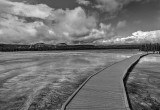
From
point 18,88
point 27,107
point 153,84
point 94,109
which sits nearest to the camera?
point 94,109

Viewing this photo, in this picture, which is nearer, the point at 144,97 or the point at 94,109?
the point at 94,109

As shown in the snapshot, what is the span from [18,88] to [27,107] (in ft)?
13.9

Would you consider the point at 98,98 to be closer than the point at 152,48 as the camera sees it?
Yes

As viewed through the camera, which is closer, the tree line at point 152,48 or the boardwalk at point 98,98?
the boardwalk at point 98,98

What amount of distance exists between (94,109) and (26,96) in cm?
531

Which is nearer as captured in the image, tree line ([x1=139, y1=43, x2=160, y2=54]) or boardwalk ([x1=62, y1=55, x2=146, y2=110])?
boardwalk ([x1=62, y1=55, x2=146, y2=110])

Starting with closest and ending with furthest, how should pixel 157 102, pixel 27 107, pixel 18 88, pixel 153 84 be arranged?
pixel 27 107 → pixel 157 102 → pixel 18 88 → pixel 153 84

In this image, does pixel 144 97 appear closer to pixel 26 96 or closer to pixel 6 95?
pixel 26 96

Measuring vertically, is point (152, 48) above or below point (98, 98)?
above

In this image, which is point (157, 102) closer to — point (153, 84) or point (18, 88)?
point (153, 84)

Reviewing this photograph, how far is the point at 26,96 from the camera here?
1127cm

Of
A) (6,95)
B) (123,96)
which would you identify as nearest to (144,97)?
(123,96)

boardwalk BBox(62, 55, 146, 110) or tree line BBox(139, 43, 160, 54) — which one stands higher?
tree line BBox(139, 43, 160, 54)

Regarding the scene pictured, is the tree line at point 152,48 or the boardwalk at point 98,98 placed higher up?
the tree line at point 152,48
